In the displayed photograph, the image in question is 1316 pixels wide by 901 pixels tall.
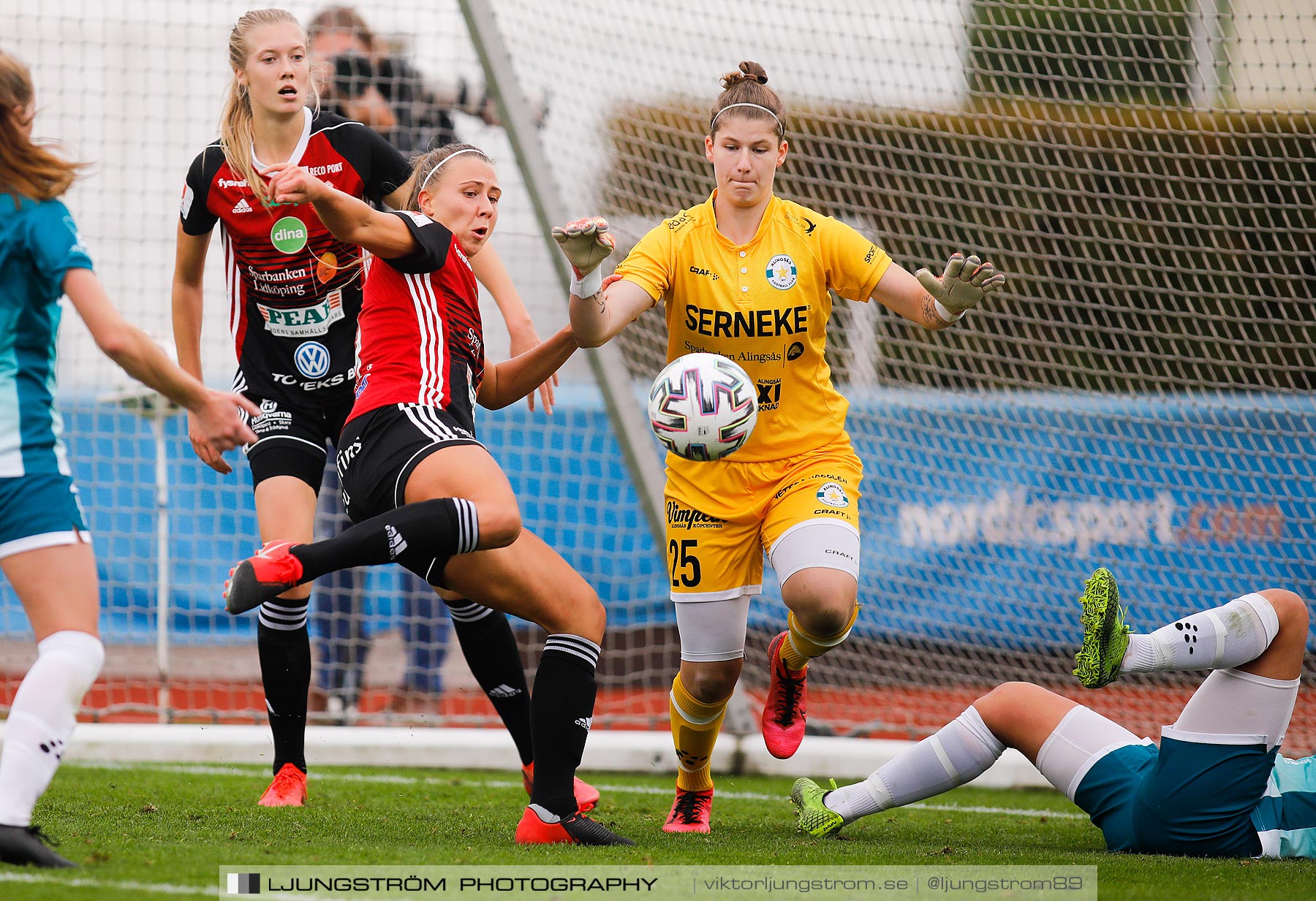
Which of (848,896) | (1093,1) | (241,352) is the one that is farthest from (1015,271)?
(848,896)

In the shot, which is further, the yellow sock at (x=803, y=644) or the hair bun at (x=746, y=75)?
the hair bun at (x=746, y=75)

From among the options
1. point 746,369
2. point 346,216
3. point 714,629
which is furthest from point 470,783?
point 346,216

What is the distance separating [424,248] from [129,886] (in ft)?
6.28

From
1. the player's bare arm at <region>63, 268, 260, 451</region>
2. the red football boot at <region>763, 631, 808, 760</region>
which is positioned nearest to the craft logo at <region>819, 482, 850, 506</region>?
the red football boot at <region>763, 631, 808, 760</region>

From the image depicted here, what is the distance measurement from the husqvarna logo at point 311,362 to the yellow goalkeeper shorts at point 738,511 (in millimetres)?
1368

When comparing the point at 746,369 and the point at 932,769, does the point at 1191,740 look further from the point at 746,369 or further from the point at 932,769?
the point at 746,369

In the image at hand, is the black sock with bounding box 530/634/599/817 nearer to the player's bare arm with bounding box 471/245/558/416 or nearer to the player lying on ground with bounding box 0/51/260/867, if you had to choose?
the player's bare arm with bounding box 471/245/558/416

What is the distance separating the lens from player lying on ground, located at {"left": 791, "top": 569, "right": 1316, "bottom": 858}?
3676 millimetres

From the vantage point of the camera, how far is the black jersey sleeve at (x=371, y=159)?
15.3 ft

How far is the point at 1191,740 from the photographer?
12.0 feet

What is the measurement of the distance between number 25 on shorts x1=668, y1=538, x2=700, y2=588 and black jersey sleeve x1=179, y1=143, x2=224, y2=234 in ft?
6.71

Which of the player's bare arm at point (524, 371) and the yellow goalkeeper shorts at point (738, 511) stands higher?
the player's bare arm at point (524, 371)

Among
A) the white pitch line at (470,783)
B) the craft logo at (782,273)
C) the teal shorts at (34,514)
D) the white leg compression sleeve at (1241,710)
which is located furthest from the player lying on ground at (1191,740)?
the teal shorts at (34,514)

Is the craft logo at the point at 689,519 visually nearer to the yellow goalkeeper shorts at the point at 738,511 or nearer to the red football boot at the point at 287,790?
the yellow goalkeeper shorts at the point at 738,511
